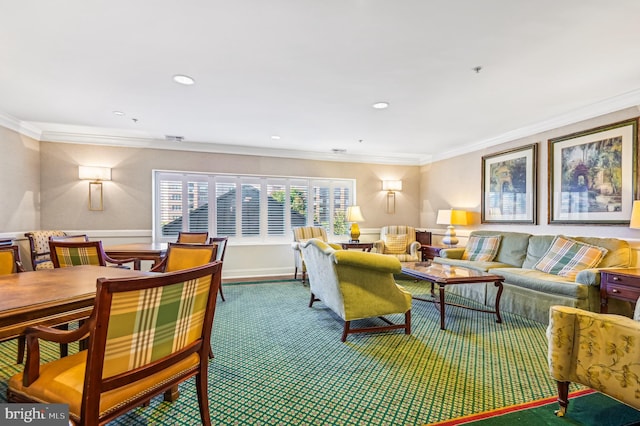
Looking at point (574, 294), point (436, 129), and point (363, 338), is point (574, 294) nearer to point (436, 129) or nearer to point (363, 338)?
point (363, 338)

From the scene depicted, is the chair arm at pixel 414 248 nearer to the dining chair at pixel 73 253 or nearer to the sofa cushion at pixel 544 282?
the sofa cushion at pixel 544 282

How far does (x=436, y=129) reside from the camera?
Result: 472 centimetres

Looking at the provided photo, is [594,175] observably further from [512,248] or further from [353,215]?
[353,215]

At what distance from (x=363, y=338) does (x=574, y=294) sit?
2.18m

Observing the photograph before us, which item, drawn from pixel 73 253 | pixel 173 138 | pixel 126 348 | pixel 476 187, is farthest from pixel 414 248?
pixel 126 348

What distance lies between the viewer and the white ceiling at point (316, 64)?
6.69 feet

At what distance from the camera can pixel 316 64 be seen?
2.72 m

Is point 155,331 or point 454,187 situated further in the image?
point 454,187

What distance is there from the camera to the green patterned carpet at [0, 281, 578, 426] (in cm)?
185

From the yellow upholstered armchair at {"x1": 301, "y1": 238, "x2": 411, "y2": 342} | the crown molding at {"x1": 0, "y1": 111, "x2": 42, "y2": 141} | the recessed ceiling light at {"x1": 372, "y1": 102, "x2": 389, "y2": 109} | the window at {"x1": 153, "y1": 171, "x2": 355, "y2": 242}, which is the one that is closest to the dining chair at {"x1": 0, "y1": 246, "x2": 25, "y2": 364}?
the yellow upholstered armchair at {"x1": 301, "y1": 238, "x2": 411, "y2": 342}

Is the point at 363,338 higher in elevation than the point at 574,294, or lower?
lower

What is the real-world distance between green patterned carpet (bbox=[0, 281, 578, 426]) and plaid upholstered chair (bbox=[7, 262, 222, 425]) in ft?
2.29

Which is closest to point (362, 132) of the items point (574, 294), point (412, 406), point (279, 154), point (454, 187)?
point (279, 154)

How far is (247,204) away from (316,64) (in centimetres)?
370
